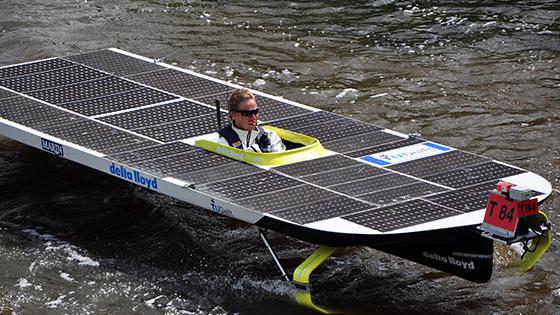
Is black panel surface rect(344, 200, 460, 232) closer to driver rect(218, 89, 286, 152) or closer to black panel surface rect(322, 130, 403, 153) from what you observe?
black panel surface rect(322, 130, 403, 153)

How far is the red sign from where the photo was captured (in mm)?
8102

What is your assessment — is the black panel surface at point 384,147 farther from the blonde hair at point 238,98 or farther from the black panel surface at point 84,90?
the black panel surface at point 84,90

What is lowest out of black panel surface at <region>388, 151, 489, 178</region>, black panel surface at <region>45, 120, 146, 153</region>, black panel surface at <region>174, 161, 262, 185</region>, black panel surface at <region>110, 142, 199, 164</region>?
→ black panel surface at <region>45, 120, 146, 153</region>

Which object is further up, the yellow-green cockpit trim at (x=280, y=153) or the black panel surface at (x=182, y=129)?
the yellow-green cockpit trim at (x=280, y=153)

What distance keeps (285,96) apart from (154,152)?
13.0 ft

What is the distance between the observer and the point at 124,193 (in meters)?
11.5

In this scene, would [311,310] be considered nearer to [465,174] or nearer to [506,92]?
[465,174]

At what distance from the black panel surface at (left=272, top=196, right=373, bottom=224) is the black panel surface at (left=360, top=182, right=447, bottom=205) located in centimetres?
15

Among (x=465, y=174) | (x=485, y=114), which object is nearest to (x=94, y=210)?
(x=465, y=174)

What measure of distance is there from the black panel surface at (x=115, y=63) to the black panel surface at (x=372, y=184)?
163 inches

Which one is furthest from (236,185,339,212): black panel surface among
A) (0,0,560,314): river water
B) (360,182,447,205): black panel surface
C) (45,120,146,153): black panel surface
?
(45,120,146,153): black panel surface

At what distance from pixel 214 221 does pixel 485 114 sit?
160 inches

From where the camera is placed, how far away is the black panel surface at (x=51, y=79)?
1219 centimetres

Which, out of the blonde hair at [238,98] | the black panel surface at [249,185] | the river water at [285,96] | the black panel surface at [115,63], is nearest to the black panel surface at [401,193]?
the black panel surface at [249,185]
